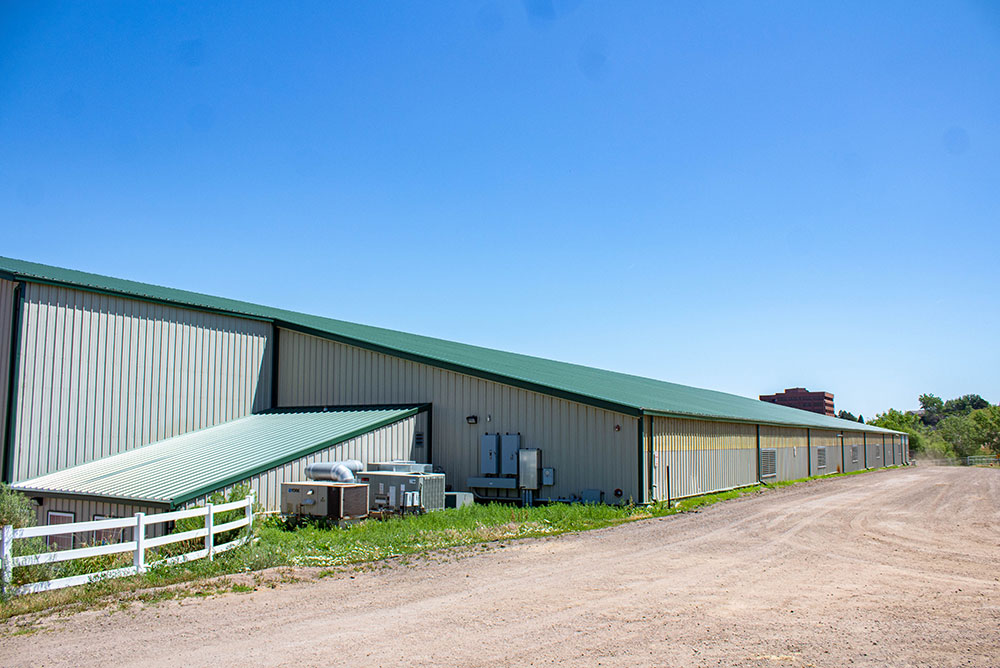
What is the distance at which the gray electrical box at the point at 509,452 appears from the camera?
22.0 metres

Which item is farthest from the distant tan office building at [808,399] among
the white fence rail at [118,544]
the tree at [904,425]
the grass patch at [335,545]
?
the white fence rail at [118,544]

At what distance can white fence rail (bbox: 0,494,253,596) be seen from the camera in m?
10.1

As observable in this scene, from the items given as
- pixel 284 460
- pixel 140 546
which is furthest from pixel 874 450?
pixel 140 546

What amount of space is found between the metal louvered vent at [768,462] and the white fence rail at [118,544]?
22.8 meters

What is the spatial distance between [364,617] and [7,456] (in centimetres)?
1398

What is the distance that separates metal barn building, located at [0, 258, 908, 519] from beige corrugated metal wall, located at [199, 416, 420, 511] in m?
0.36

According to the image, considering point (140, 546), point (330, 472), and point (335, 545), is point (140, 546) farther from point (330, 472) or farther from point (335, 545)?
point (330, 472)

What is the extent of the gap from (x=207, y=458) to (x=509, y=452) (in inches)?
322

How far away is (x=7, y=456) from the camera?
18.7 meters

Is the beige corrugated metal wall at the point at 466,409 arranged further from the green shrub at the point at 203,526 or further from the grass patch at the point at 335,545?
the green shrub at the point at 203,526

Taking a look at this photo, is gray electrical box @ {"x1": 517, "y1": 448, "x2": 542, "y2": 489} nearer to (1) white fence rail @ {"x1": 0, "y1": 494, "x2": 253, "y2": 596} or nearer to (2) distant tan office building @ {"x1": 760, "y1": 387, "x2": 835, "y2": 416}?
(1) white fence rail @ {"x1": 0, "y1": 494, "x2": 253, "y2": 596}

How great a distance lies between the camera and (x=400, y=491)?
61.4 feet

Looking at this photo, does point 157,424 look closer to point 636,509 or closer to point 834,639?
point 636,509

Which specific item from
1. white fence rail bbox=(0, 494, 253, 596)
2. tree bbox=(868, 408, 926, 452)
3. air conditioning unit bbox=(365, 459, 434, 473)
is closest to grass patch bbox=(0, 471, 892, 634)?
white fence rail bbox=(0, 494, 253, 596)
